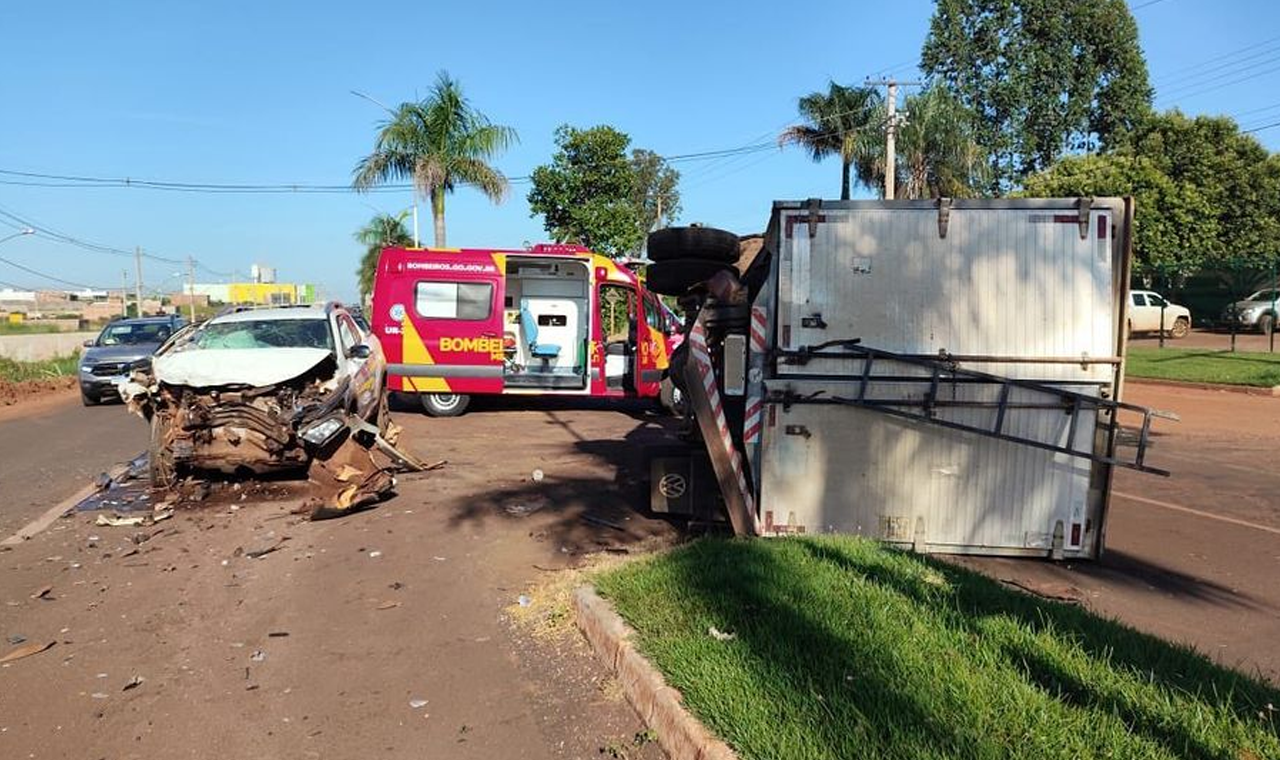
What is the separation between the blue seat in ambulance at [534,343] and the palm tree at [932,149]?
1727cm

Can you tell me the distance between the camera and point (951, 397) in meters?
6.31

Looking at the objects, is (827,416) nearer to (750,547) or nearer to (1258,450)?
(750,547)

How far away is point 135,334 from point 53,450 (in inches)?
345

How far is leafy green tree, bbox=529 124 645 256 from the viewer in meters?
29.7

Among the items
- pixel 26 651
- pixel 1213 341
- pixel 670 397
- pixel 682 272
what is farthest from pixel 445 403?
pixel 1213 341

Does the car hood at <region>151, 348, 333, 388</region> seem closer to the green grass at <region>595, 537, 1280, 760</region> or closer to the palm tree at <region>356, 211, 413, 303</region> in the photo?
the green grass at <region>595, 537, 1280, 760</region>

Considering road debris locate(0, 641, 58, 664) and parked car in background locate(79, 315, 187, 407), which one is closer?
road debris locate(0, 641, 58, 664)

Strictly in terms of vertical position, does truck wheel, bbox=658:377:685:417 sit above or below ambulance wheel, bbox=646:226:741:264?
below

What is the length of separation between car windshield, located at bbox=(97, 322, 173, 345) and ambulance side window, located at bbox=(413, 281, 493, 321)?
805cm

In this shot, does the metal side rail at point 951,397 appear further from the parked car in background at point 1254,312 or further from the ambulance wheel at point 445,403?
the parked car in background at point 1254,312

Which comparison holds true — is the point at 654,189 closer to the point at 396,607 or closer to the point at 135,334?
the point at 135,334

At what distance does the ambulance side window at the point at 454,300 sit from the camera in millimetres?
15156

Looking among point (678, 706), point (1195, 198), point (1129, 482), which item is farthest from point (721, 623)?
point (1195, 198)

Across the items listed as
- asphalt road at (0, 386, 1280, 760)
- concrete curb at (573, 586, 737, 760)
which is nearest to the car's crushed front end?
asphalt road at (0, 386, 1280, 760)
